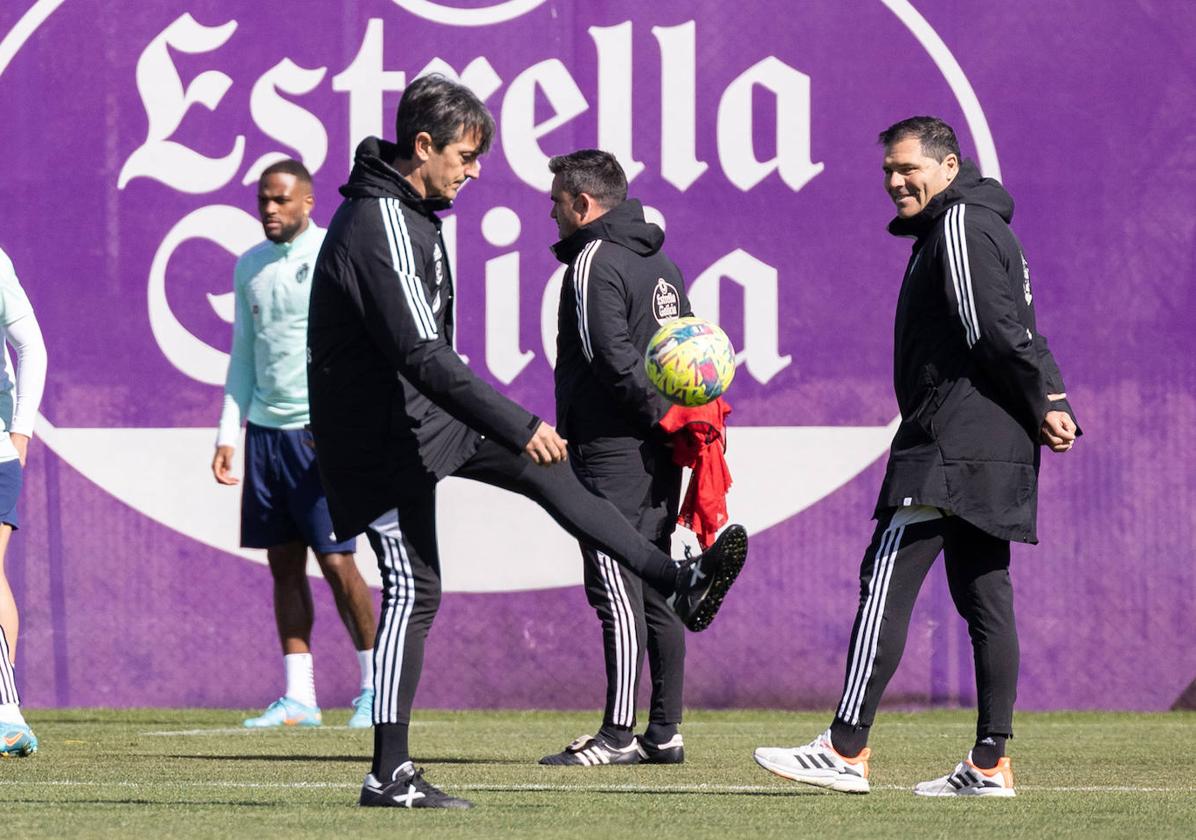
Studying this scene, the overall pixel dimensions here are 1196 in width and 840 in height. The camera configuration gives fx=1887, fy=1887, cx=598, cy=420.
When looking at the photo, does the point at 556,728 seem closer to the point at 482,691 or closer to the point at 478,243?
the point at 482,691

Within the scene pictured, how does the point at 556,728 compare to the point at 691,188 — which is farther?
the point at 691,188

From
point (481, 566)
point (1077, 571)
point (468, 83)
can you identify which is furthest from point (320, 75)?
point (1077, 571)

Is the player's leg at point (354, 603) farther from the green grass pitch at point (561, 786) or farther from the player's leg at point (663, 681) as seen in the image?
the player's leg at point (663, 681)

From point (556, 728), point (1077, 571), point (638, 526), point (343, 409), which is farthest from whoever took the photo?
point (1077, 571)

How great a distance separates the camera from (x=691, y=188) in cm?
872

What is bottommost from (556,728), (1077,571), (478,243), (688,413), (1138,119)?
(556,728)

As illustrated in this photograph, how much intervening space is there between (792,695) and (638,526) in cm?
260

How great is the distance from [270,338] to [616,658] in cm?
251

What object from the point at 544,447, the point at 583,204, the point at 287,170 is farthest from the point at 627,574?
the point at 287,170

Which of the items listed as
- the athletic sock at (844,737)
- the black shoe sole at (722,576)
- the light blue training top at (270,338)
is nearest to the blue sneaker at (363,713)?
the light blue training top at (270,338)

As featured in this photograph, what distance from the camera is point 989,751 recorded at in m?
5.28

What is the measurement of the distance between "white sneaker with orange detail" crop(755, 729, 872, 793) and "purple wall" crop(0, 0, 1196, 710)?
3484 millimetres

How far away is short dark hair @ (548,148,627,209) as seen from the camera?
254 inches

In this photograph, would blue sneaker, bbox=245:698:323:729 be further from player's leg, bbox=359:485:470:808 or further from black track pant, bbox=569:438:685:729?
player's leg, bbox=359:485:470:808
